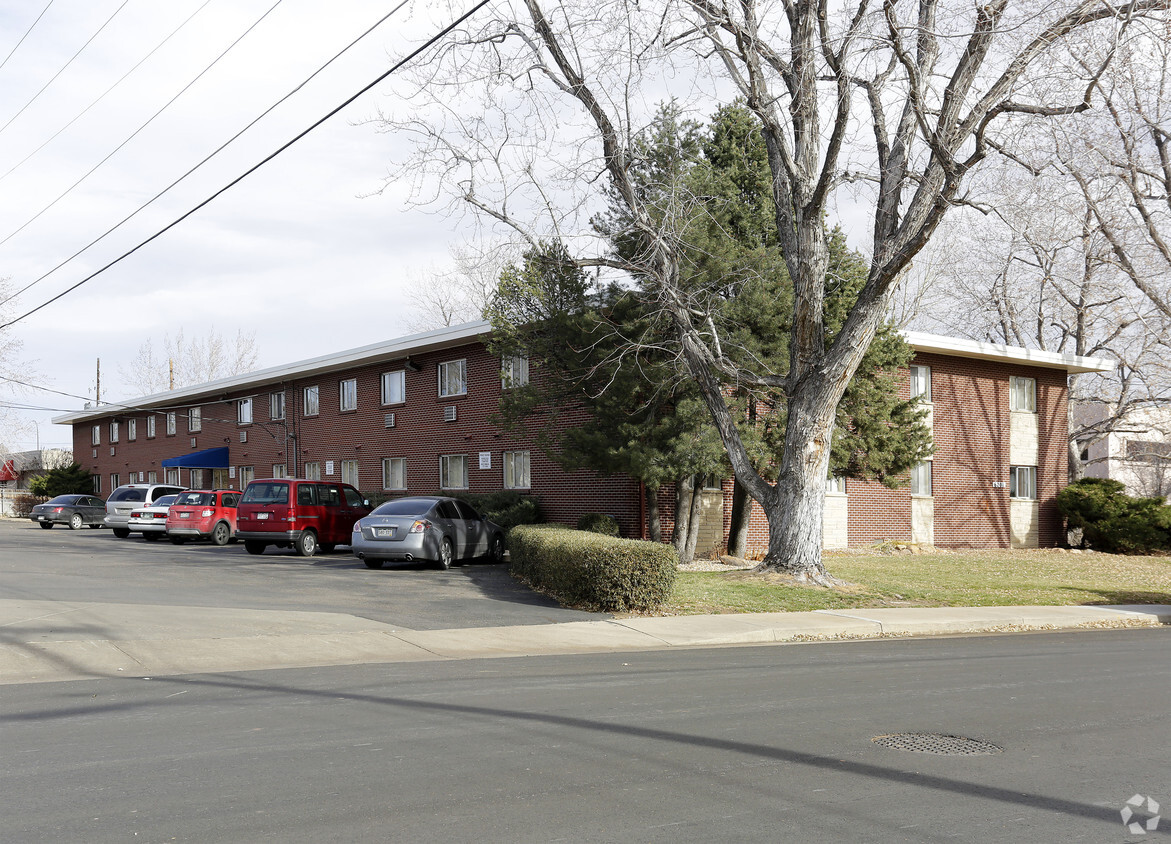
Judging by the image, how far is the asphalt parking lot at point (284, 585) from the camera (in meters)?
14.2

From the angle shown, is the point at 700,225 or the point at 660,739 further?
the point at 700,225

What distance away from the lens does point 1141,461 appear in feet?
182

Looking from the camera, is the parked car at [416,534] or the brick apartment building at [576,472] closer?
the parked car at [416,534]

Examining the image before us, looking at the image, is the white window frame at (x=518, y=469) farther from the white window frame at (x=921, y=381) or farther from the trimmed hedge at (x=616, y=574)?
the trimmed hedge at (x=616, y=574)

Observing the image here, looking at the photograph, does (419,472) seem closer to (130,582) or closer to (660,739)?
(130,582)

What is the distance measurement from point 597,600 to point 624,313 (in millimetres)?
7343

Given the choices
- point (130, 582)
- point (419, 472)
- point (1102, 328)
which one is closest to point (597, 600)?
point (130, 582)

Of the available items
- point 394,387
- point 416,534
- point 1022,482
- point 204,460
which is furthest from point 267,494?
point 1022,482

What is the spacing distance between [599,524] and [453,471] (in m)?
8.24

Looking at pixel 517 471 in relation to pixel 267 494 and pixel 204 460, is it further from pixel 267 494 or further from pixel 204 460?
pixel 204 460

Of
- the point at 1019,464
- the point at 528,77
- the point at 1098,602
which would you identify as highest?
the point at 528,77

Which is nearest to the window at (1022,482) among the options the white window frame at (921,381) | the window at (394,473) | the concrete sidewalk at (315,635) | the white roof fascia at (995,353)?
the white roof fascia at (995,353)

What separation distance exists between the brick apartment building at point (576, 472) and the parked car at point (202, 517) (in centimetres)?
469

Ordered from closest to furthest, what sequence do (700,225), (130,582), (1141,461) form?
(130,582) < (700,225) < (1141,461)
